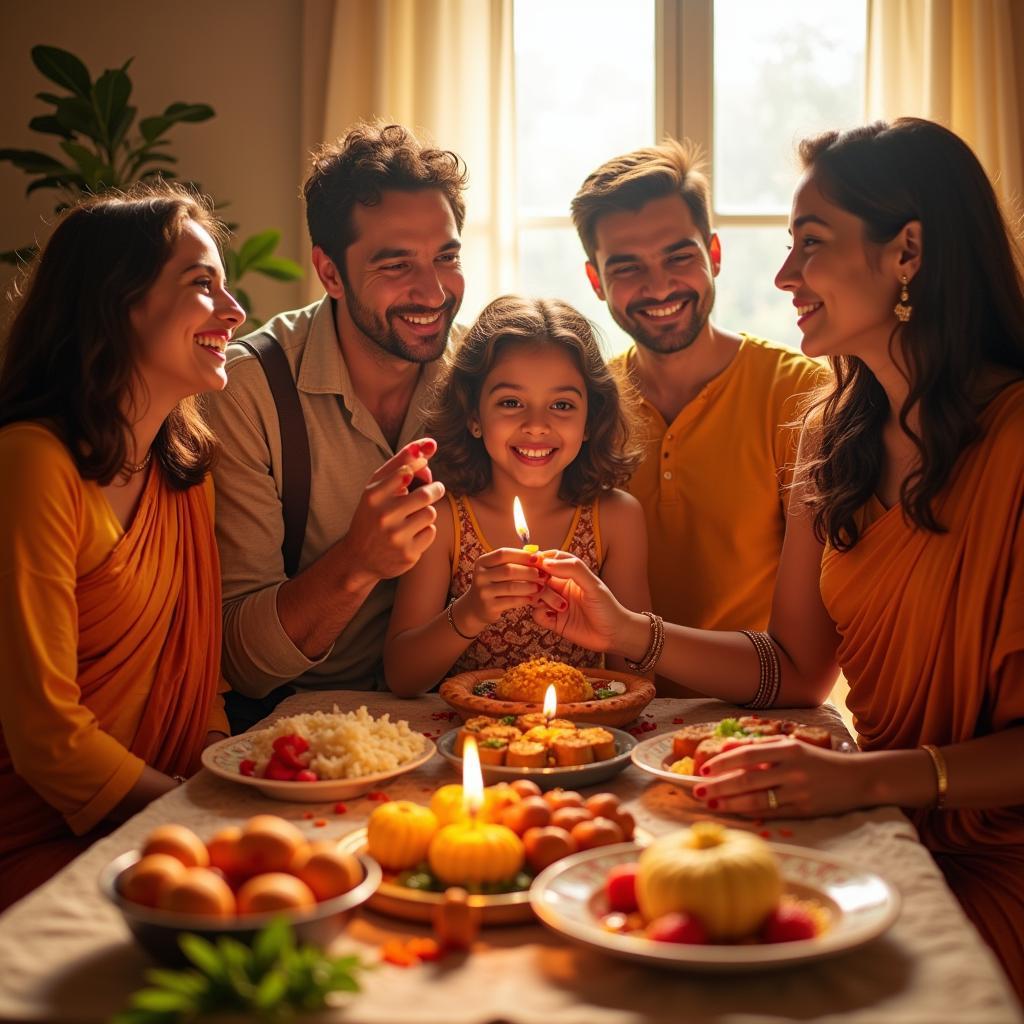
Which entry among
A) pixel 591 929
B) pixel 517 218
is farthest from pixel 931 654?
pixel 517 218

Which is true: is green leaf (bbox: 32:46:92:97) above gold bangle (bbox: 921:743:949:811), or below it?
above

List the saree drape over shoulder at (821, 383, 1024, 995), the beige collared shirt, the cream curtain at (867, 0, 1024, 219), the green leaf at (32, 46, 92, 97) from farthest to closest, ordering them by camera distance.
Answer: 1. the cream curtain at (867, 0, 1024, 219)
2. the green leaf at (32, 46, 92, 97)
3. the beige collared shirt
4. the saree drape over shoulder at (821, 383, 1024, 995)

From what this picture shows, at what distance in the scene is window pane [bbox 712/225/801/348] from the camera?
212 inches

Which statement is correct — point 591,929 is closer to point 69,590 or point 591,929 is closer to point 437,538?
point 69,590

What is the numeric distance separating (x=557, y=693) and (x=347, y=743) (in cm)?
51

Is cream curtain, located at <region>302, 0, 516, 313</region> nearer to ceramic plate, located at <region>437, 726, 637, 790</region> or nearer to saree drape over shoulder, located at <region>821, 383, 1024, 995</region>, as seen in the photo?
saree drape over shoulder, located at <region>821, 383, 1024, 995</region>

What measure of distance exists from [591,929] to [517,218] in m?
4.25

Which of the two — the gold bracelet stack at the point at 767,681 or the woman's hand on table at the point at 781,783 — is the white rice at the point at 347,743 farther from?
the gold bracelet stack at the point at 767,681

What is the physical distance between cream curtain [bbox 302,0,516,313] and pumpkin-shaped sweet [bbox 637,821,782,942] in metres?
4.04

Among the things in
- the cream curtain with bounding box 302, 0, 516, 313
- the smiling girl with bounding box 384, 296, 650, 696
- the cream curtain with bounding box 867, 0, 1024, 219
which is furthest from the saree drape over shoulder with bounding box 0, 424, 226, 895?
the cream curtain with bounding box 867, 0, 1024, 219

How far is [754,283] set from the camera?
17.7ft

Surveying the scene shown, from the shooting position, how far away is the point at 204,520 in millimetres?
2506

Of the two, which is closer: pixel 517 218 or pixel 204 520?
pixel 204 520

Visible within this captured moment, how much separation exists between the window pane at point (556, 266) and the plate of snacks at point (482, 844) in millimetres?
4036
